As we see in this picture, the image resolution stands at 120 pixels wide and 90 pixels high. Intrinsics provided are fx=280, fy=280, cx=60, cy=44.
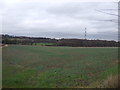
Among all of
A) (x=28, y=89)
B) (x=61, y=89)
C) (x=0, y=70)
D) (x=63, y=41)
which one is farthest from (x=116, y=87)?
(x=63, y=41)

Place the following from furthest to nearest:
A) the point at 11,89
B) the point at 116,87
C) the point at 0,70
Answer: the point at 0,70
the point at 11,89
the point at 116,87

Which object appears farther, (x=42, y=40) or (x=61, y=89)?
(x=42, y=40)

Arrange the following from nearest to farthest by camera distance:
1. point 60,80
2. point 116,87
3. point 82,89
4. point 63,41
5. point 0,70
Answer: point 116,87 → point 82,89 → point 60,80 → point 0,70 → point 63,41

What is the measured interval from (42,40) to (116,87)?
182 feet

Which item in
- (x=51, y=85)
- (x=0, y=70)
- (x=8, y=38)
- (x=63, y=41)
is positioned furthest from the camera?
(x=63, y=41)

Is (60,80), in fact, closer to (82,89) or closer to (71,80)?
(71,80)

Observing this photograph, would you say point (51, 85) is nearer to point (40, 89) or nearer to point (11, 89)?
point (40, 89)

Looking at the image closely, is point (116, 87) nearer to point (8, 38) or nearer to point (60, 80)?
point (60, 80)

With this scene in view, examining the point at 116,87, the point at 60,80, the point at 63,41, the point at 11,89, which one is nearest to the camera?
the point at 116,87

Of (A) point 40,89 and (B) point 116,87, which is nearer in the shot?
(B) point 116,87

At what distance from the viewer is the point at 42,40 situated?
6662 cm

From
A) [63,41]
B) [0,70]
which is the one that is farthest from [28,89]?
[63,41]

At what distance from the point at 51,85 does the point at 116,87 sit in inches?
242

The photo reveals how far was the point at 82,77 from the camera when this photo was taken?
64.1 ft
